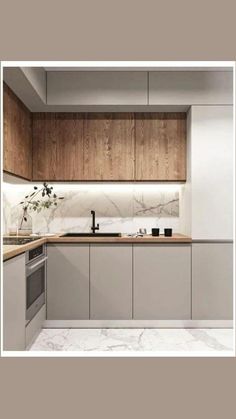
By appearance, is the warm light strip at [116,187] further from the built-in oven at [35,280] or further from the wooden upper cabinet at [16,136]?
the built-in oven at [35,280]

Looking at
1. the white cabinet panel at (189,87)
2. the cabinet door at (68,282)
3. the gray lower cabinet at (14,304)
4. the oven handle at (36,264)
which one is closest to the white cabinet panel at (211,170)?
the white cabinet panel at (189,87)

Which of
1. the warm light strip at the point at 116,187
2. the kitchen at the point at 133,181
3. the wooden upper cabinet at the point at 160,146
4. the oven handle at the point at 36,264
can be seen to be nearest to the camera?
the oven handle at the point at 36,264

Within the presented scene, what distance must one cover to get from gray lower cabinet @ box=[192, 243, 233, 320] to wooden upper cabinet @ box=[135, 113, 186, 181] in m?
0.82

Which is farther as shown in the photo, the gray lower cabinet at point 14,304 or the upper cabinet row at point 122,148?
the upper cabinet row at point 122,148

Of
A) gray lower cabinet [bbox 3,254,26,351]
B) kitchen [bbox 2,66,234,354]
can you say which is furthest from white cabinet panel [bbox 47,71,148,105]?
gray lower cabinet [bbox 3,254,26,351]

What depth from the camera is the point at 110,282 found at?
395 centimetres

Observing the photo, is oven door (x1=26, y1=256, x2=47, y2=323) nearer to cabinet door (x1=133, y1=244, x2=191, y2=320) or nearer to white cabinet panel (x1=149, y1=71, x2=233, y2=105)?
cabinet door (x1=133, y1=244, x2=191, y2=320)

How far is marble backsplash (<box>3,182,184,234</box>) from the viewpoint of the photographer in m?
4.58

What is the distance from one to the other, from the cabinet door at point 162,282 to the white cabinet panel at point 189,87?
1.44m

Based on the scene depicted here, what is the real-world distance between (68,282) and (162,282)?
0.92 m

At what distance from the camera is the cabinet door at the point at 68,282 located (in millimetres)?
3951

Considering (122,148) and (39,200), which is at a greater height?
(122,148)

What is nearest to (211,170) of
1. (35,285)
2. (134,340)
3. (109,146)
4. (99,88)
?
(109,146)

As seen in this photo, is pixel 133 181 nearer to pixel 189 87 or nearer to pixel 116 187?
pixel 116 187
